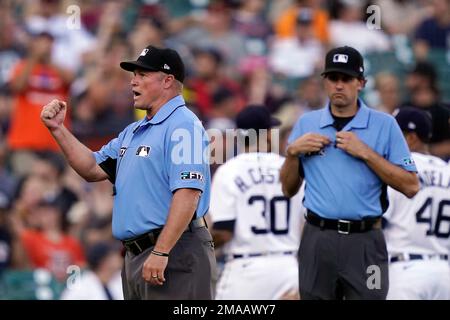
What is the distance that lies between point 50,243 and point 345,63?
16.7 ft

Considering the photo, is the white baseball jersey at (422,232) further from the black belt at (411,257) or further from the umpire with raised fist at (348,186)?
the umpire with raised fist at (348,186)

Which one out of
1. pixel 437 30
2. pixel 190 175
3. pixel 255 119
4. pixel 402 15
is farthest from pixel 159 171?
pixel 402 15

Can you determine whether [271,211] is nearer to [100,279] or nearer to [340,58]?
[340,58]

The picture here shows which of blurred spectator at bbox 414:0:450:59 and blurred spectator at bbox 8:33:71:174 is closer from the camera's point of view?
blurred spectator at bbox 8:33:71:174

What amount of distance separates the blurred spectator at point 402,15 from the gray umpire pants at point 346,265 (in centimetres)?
766

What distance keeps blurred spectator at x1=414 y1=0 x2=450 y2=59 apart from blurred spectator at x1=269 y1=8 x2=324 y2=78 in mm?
1405

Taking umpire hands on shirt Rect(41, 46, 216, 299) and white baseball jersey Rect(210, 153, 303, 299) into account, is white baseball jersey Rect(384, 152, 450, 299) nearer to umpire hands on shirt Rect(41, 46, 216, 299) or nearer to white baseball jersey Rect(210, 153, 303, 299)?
white baseball jersey Rect(210, 153, 303, 299)

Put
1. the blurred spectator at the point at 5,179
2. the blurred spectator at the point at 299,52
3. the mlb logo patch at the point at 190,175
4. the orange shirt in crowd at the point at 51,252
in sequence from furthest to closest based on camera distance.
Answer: the blurred spectator at the point at 299,52
the blurred spectator at the point at 5,179
the orange shirt in crowd at the point at 51,252
the mlb logo patch at the point at 190,175

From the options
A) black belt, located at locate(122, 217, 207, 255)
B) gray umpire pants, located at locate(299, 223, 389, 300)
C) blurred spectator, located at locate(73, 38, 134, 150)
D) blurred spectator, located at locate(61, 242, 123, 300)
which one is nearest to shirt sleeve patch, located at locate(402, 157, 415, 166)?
gray umpire pants, located at locate(299, 223, 389, 300)

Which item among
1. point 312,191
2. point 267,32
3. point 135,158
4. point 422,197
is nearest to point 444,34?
point 267,32

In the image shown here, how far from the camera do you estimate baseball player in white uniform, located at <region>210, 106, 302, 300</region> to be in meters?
9.00

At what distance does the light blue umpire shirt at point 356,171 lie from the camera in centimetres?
774

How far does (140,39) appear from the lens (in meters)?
13.9

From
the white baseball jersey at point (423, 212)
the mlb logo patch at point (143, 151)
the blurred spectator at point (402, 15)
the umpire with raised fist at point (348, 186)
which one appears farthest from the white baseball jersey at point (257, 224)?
the blurred spectator at point (402, 15)
